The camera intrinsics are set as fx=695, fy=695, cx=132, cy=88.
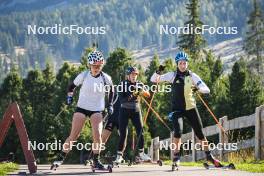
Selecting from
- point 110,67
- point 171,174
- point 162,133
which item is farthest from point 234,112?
point 171,174

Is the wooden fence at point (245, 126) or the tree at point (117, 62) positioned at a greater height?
the tree at point (117, 62)

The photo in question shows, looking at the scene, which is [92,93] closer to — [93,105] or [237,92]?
[93,105]

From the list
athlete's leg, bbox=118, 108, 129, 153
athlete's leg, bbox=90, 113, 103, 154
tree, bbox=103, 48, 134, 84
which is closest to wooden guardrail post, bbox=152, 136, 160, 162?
athlete's leg, bbox=118, 108, 129, 153

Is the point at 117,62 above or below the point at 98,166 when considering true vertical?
above

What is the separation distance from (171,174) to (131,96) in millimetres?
3991

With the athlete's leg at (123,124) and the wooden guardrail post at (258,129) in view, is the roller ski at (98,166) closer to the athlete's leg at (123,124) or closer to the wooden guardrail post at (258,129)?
the athlete's leg at (123,124)

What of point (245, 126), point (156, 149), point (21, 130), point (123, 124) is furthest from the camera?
point (156, 149)

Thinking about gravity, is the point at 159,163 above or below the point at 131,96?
below

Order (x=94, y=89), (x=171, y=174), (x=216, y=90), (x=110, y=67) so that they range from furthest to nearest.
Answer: (x=110, y=67) → (x=216, y=90) → (x=94, y=89) → (x=171, y=174)

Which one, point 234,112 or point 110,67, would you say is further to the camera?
point 110,67

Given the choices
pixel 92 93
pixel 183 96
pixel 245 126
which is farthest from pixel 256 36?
pixel 92 93

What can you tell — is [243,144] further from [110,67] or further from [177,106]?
[110,67]

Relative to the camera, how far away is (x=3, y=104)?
281 ft

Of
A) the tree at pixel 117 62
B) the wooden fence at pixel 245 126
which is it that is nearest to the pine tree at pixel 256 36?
the tree at pixel 117 62
